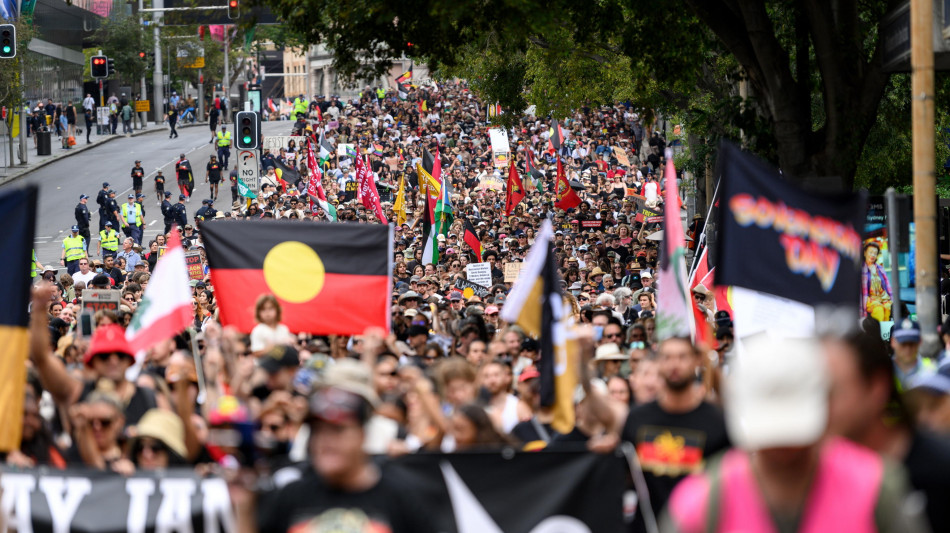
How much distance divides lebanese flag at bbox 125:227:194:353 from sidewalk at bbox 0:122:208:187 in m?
38.1

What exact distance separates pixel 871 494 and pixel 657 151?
4745cm

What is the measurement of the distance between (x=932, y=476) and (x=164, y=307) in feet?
18.2

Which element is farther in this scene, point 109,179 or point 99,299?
point 109,179

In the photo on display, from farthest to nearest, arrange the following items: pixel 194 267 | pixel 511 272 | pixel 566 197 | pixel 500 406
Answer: pixel 566 197 → pixel 194 267 → pixel 511 272 → pixel 500 406

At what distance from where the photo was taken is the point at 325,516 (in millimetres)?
4430

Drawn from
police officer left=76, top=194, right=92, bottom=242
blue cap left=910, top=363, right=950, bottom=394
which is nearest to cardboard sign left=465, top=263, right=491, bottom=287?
blue cap left=910, top=363, right=950, bottom=394

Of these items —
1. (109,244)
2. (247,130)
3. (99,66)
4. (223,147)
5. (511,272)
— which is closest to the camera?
(511,272)

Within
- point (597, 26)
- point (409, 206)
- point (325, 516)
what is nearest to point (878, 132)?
point (597, 26)

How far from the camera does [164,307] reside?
8.92 m

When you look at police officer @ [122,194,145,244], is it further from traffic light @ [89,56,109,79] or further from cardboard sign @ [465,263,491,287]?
cardboard sign @ [465,263,491,287]

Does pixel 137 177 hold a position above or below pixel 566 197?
above

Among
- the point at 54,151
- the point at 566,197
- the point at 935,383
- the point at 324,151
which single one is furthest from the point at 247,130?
the point at 54,151

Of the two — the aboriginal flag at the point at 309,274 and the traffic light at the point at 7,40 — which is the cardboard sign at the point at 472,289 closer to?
the aboriginal flag at the point at 309,274

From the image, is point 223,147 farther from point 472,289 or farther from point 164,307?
point 164,307
